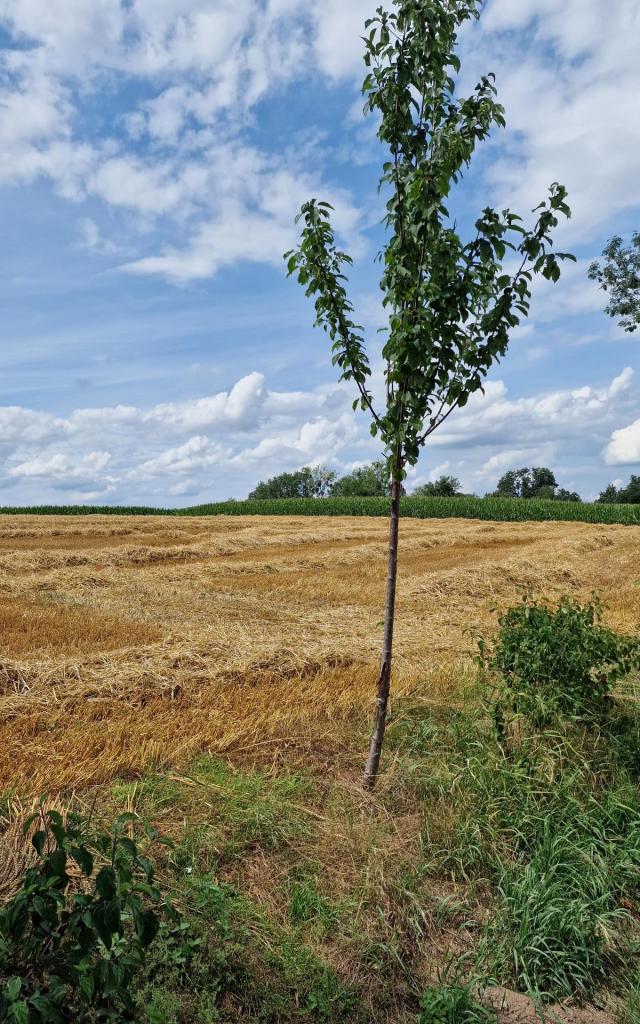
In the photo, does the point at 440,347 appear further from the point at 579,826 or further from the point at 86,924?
the point at 86,924

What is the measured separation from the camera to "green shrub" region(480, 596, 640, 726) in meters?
5.26

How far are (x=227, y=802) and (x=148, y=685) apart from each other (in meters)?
2.51

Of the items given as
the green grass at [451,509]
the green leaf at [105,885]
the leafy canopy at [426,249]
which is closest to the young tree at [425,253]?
the leafy canopy at [426,249]

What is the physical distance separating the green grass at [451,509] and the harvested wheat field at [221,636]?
Result: 1992cm

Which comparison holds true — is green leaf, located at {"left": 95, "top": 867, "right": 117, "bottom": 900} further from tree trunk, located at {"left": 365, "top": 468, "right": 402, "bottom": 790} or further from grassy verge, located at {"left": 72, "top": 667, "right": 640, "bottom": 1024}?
tree trunk, located at {"left": 365, "top": 468, "right": 402, "bottom": 790}

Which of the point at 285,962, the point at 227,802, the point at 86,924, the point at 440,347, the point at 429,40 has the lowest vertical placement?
the point at 285,962

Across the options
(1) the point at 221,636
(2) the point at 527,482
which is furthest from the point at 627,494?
(1) the point at 221,636

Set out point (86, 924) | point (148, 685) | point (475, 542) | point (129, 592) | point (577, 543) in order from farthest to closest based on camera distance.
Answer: point (475, 542) → point (577, 543) → point (129, 592) → point (148, 685) → point (86, 924)

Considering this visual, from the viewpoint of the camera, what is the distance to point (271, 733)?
17.9ft

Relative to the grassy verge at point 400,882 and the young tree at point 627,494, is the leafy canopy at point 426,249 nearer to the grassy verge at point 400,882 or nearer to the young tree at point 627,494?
the grassy verge at point 400,882

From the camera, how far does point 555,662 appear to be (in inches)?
212

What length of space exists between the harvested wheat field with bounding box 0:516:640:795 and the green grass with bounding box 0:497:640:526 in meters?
19.9

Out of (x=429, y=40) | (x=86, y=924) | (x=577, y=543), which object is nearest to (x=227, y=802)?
(x=86, y=924)

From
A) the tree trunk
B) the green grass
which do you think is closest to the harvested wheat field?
the tree trunk
